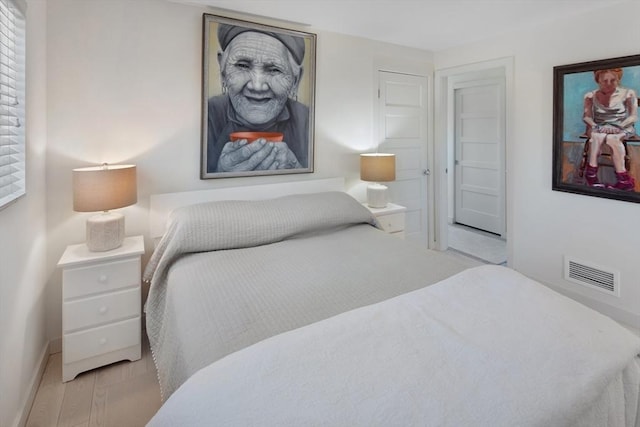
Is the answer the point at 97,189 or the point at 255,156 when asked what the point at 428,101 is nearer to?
the point at 255,156

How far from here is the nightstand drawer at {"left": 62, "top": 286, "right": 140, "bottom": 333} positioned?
6.29ft

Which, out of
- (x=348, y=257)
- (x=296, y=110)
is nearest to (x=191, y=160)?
(x=296, y=110)

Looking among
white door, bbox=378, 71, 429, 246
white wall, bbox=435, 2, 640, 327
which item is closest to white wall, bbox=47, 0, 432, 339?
white door, bbox=378, 71, 429, 246

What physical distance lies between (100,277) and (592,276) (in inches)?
137

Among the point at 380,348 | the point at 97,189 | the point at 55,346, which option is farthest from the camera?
the point at 55,346

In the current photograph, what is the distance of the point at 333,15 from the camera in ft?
8.83

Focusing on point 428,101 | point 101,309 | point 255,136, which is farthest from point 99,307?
point 428,101

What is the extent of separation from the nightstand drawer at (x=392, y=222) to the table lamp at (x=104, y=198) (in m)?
1.98

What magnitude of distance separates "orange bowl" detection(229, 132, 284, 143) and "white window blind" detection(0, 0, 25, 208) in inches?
49.6

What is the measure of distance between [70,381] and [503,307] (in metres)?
2.25

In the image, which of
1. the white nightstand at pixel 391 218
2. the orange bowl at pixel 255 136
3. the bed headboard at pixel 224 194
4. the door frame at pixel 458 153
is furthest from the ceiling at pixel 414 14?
the door frame at pixel 458 153

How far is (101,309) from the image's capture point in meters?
1.99

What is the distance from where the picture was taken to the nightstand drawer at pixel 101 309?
75.5 inches

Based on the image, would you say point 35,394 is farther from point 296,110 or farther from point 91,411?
point 296,110
